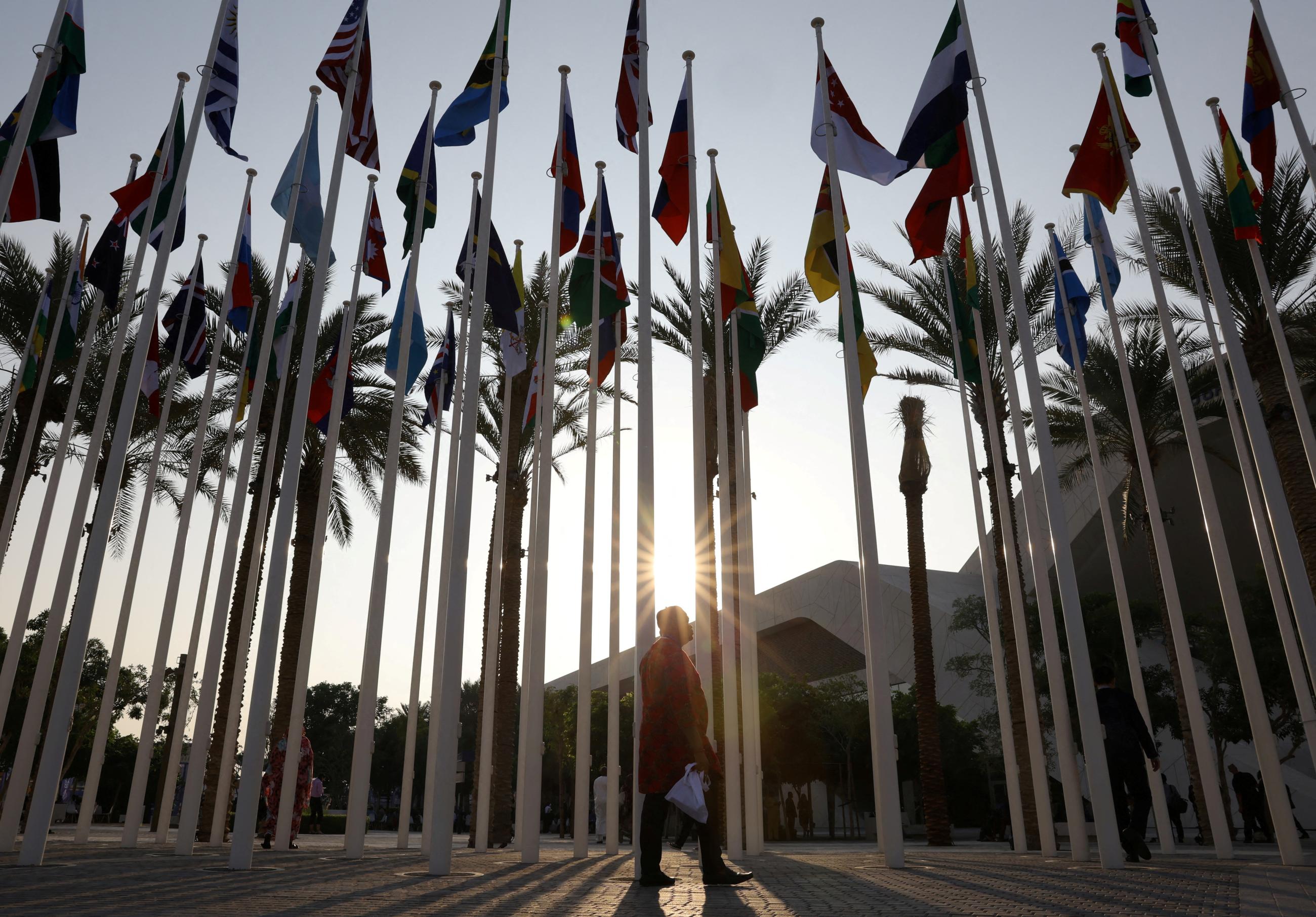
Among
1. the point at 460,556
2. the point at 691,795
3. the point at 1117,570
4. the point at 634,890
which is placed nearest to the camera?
the point at 691,795

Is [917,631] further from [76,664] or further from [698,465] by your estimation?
[76,664]

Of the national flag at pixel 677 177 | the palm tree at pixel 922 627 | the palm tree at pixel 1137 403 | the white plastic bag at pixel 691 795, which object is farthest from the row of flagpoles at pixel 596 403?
the palm tree at pixel 1137 403

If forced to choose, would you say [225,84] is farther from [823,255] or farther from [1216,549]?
[1216,549]

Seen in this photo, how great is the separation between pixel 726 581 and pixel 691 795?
5.44 m

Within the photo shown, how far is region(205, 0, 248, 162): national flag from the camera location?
10375 millimetres

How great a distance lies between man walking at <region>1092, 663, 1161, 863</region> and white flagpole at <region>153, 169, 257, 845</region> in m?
11.1

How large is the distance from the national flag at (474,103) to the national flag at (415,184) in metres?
1.34

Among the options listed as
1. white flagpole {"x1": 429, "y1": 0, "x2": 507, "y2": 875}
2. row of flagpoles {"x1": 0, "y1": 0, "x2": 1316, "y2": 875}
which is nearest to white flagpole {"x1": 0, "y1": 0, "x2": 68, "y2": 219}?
row of flagpoles {"x1": 0, "y1": 0, "x2": 1316, "y2": 875}

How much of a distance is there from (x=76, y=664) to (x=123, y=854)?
434cm

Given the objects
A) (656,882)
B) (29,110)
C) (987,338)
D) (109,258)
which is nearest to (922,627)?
(987,338)

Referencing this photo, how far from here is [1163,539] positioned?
40.1ft

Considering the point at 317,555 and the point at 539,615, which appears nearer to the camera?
the point at 539,615

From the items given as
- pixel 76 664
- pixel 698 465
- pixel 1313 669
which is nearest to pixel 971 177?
pixel 698 465

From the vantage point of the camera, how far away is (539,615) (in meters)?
8.41
